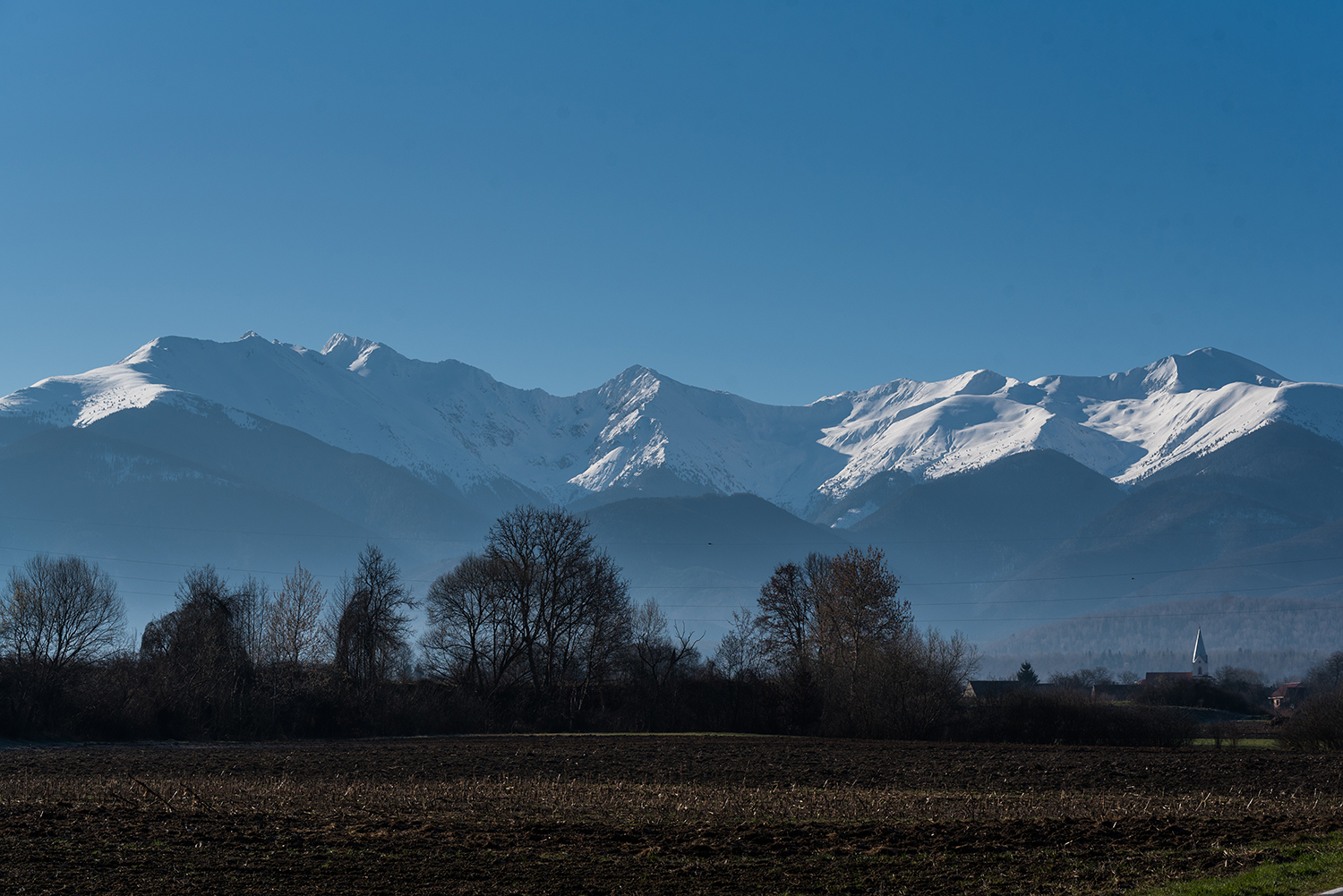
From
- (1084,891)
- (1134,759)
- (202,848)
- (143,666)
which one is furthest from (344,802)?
(143,666)

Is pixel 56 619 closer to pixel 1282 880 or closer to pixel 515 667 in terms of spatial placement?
pixel 515 667

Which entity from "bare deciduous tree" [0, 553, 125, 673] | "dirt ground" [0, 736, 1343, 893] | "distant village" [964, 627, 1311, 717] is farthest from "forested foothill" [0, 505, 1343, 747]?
"dirt ground" [0, 736, 1343, 893]

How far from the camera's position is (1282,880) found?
1605cm

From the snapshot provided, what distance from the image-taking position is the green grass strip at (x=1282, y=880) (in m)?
15.3

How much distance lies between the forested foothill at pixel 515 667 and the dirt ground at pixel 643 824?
21.6 meters

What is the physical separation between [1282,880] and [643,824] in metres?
12.4

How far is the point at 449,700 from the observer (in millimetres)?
75812

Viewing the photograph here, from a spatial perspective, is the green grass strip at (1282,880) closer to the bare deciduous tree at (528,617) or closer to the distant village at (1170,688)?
the bare deciduous tree at (528,617)

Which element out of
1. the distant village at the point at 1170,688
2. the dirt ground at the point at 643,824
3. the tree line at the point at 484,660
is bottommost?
the distant village at the point at 1170,688

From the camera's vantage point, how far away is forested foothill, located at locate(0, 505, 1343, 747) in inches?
2470

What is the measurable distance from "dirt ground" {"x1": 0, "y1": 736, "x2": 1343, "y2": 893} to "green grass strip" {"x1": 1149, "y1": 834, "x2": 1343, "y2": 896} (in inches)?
25.4

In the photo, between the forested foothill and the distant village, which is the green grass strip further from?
the distant village

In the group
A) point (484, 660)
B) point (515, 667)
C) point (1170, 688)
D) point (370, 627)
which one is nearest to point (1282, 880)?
point (370, 627)

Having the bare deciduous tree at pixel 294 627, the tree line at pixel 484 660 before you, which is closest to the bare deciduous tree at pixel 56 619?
the tree line at pixel 484 660
